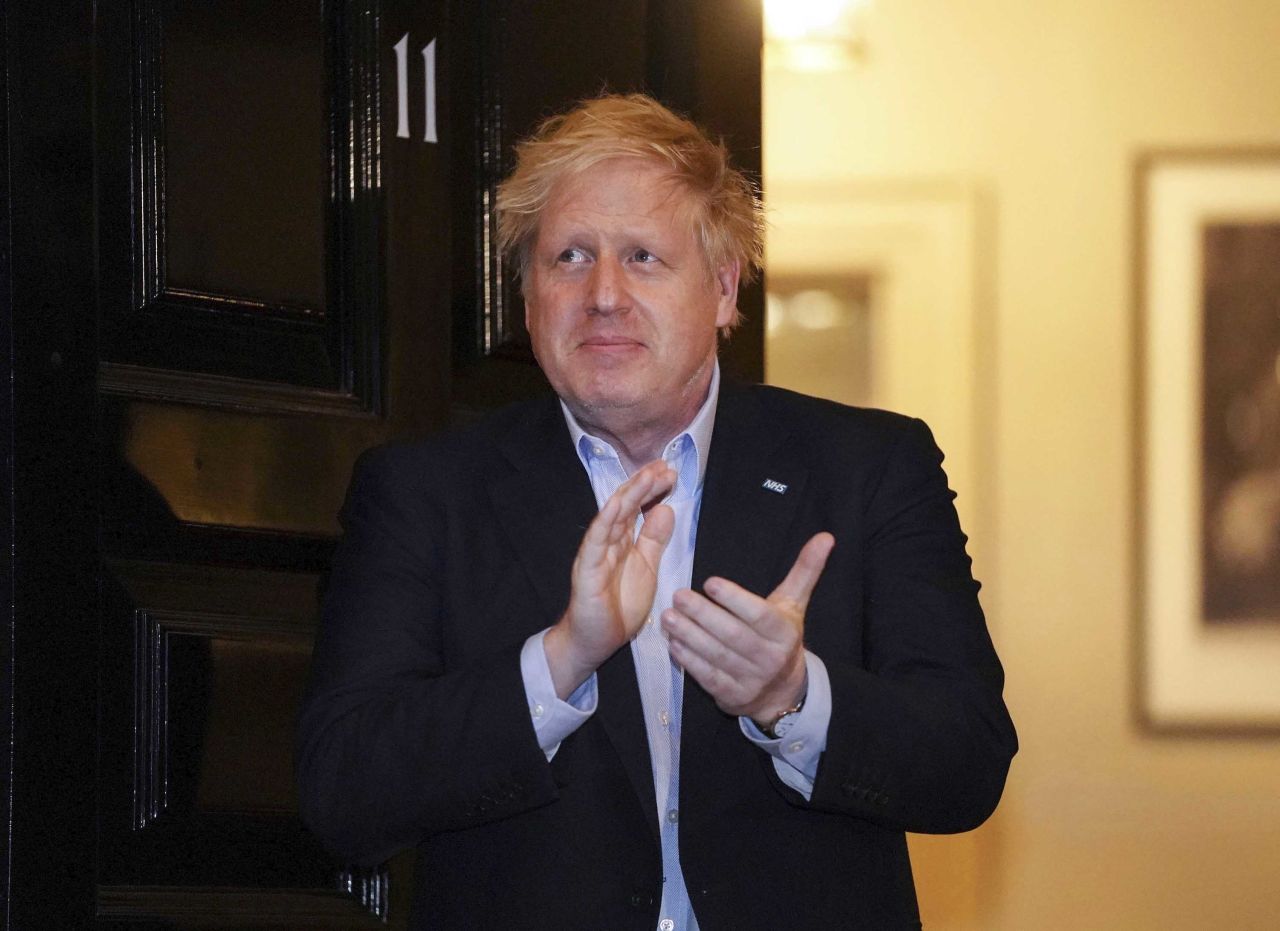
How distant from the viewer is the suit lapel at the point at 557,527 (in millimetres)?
1665

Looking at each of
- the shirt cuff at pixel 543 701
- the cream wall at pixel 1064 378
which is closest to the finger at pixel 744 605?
the shirt cuff at pixel 543 701

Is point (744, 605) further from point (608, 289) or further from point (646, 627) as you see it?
point (608, 289)

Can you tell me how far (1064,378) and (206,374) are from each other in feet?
10.3

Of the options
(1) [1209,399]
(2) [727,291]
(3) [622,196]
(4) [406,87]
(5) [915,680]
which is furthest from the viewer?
(1) [1209,399]

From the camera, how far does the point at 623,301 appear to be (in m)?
1.82

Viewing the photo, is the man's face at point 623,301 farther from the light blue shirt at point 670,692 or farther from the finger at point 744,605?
the finger at point 744,605

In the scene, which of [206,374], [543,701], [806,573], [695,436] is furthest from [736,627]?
[206,374]

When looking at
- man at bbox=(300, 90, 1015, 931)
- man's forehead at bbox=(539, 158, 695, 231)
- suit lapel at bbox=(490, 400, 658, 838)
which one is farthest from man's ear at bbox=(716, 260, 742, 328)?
suit lapel at bbox=(490, 400, 658, 838)

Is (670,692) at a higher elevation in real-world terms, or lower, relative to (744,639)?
lower

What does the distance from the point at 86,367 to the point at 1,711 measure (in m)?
0.39

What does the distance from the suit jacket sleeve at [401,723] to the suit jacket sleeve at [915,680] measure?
30 cm

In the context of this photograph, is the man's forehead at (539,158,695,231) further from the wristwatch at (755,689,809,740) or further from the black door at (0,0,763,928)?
the wristwatch at (755,689,809,740)

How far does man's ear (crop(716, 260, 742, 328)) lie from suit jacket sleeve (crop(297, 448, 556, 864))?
480 millimetres

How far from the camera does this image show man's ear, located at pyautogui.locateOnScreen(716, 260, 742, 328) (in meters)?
1.97
